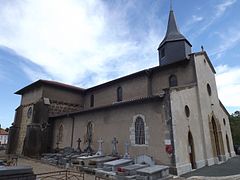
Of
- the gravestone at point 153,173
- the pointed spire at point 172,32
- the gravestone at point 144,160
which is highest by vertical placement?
the pointed spire at point 172,32

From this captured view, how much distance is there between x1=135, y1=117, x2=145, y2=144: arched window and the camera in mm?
11523

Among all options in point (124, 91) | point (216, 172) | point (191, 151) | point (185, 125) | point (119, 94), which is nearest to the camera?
point (216, 172)

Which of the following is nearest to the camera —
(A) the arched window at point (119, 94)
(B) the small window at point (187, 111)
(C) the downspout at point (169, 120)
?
(C) the downspout at point (169, 120)

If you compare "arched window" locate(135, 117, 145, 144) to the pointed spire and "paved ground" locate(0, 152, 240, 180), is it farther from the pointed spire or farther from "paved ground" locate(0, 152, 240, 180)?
the pointed spire

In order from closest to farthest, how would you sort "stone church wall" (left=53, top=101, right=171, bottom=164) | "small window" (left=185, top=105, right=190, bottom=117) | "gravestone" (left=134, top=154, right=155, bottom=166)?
1. "gravestone" (left=134, top=154, right=155, bottom=166)
2. "stone church wall" (left=53, top=101, right=171, bottom=164)
3. "small window" (left=185, top=105, right=190, bottom=117)

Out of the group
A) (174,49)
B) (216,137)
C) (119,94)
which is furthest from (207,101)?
(119,94)

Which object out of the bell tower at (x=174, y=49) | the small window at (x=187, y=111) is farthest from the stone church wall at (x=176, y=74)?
the small window at (x=187, y=111)

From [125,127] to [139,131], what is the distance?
120cm

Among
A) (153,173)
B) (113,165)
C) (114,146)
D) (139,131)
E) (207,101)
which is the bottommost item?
(153,173)

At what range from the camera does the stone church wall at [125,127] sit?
34.6 feet

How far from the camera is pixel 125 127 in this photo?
12578 millimetres

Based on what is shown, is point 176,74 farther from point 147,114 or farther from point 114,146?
point 114,146

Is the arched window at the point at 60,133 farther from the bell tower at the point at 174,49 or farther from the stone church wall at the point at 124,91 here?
the bell tower at the point at 174,49

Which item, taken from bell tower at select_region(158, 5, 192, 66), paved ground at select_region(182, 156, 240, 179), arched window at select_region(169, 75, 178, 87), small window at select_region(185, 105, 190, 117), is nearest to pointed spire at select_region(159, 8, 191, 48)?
Answer: bell tower at select_region(158, 5, 192, 66)
